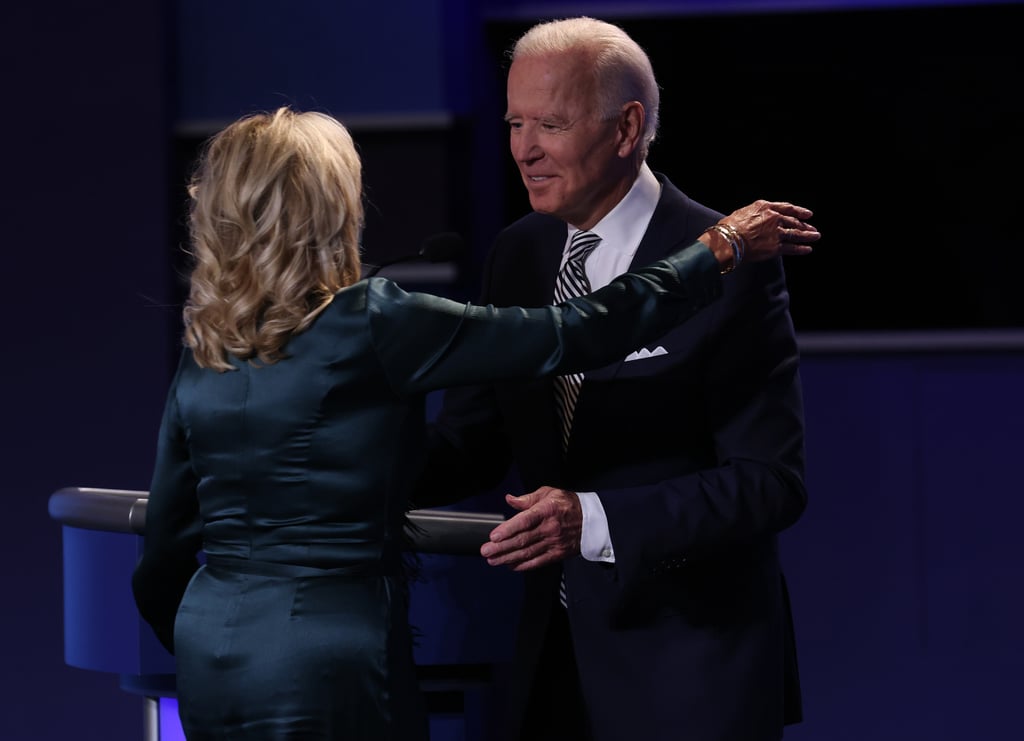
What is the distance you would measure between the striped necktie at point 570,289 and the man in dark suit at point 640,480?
1cm

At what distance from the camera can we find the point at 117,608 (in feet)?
6.09

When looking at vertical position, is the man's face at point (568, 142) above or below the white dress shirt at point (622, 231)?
above

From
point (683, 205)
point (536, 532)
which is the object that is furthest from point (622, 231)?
point (536, 532)

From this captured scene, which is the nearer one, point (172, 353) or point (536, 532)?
point (536, 532)

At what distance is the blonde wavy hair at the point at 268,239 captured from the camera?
1.37m

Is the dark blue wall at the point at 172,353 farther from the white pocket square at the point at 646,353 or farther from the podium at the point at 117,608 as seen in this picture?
the white pocket square at the point at 646,353

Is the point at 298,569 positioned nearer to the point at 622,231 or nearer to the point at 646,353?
the point at 646,353

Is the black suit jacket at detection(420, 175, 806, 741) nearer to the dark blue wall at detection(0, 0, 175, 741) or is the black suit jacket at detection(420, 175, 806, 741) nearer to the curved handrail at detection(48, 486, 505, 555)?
the curved handrail at detection(48, 486, 505, 555)

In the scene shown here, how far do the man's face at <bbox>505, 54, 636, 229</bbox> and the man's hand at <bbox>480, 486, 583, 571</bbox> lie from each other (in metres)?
0.44

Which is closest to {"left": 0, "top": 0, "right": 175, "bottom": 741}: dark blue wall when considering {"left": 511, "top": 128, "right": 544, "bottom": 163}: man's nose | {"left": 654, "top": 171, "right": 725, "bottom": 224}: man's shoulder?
{"left": 511, "top": 128, "right": 544, "bottom": 163}: man's nose

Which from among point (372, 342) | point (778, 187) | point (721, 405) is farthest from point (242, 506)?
point (778, 187)

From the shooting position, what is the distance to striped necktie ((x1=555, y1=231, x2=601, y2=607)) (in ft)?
5.39

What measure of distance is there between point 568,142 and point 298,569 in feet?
2.17

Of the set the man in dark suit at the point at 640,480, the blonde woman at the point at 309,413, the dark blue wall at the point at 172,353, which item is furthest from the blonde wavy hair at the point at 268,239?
the dark blue wall at the point at 172,353
